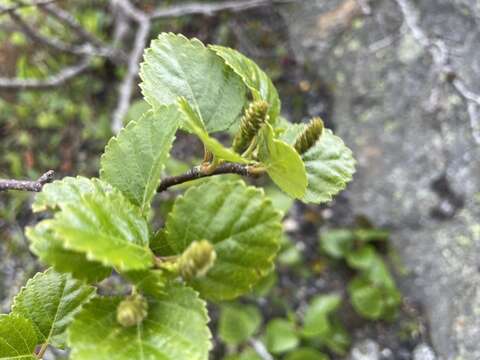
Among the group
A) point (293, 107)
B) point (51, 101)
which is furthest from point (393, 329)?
point (51, 101)

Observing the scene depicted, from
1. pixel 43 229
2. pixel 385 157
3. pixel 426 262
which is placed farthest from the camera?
pixel 385 157

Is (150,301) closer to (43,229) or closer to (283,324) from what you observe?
(43,229)

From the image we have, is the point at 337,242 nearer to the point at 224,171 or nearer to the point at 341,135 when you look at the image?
the point at 341,135

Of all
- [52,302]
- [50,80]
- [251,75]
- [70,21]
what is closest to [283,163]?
[251,75]

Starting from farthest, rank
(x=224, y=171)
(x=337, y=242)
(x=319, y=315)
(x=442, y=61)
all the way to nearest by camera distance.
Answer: (x=337, y=242)
(x=319, y=315)
(x=442, y=61)
(x=224, y=171)

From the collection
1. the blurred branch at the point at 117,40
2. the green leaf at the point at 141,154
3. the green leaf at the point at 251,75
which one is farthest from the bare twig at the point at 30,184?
the blurred branch at the point at 117,40

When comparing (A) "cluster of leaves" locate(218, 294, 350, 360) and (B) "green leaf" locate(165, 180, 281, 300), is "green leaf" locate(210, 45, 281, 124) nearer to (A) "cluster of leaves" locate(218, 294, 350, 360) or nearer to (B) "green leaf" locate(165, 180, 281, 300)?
(B) "green leaf" locate(165, 180, 281, 300)
